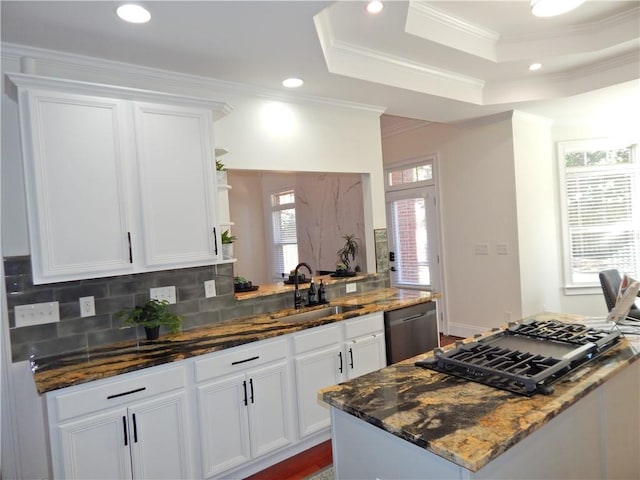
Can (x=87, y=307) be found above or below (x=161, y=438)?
above

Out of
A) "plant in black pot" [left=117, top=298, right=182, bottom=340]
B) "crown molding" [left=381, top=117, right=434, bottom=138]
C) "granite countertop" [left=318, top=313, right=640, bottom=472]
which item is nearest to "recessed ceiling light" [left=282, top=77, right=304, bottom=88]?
"plant in black pot" [left=117, top=298, right=182, bottom=340]

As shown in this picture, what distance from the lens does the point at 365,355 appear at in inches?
121

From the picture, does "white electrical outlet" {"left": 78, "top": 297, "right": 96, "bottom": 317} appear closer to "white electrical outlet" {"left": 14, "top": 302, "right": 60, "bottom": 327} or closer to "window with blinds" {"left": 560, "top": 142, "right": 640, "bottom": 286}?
"white electrical outlet" {"left": 14, "top": 302, "right": 60, "bottom": 327}

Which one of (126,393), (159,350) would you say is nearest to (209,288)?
(159,350)

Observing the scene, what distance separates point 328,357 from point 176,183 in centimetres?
160

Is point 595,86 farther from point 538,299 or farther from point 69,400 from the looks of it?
point 69,400

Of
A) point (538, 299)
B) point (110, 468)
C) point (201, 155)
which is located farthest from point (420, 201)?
point (110, 468)

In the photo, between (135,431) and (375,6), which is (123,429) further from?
(375,6)

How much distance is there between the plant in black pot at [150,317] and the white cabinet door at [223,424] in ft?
1.68

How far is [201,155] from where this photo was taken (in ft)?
8.43

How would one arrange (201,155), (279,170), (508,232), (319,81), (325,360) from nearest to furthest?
(201,155) → (325,360) → (319,81) → (279,170) → (508,232)

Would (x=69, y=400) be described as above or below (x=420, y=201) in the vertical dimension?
below

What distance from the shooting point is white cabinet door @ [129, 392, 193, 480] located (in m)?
2.09

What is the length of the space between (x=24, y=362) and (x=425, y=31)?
3.45 metres
